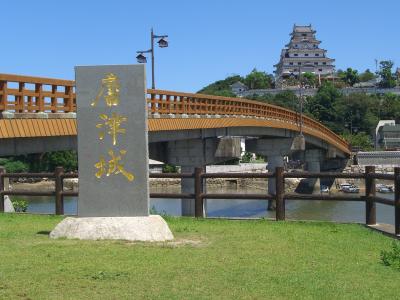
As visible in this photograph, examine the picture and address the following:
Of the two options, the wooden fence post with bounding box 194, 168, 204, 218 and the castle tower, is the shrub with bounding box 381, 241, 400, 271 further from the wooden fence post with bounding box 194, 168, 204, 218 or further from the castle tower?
the castle tower

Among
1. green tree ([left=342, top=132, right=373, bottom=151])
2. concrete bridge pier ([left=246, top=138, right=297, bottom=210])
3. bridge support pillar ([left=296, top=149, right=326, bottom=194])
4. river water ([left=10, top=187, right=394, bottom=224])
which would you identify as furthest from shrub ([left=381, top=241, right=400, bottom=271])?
green tree ([left=342, top=132, right=373, bottom=151])

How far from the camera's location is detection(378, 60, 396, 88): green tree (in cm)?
16162

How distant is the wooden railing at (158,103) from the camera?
15.9m

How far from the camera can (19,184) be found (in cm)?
8950

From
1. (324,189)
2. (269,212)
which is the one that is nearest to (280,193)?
(269,212)

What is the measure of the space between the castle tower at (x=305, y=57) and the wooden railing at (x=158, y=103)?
138 m

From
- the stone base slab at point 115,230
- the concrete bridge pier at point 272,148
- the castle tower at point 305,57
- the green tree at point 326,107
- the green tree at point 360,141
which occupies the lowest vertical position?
the stone base slab at point 115,230

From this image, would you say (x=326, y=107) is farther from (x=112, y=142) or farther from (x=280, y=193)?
(x=112, y=142)

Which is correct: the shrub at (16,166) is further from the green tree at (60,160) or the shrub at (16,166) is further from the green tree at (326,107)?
the green tree at (326,107)

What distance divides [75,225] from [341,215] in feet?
108

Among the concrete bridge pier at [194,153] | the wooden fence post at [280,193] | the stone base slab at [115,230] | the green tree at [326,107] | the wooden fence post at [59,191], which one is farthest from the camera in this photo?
the green tree at [326,107]

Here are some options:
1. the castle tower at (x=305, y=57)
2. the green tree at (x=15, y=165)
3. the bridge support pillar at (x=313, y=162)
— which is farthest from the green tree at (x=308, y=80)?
the green tree at (x=15, y=165)

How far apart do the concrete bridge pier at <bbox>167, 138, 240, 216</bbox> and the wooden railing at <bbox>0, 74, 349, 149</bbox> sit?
191cm

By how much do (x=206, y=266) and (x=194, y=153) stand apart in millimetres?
26121
